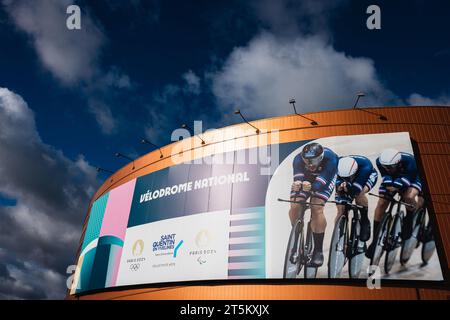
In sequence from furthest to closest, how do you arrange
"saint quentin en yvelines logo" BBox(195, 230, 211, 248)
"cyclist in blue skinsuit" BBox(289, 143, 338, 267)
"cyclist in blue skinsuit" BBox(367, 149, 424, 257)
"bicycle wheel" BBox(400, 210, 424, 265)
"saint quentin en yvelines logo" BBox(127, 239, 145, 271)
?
"saint quentin en yvelines logo" BBox(127, 239, 145, 271) < "saint quentin en yvelines logo" BBox(195, 230, 211, 248) < "cyclist in blue skinsuit" BBox(289, 143, 338, 267) < "cyclist in blue skinsuit" BBox(367, 149, 424, 257) < "bicycle wheel" BBox(400, 210, 424, 265)

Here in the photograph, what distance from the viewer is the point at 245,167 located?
2498 cm

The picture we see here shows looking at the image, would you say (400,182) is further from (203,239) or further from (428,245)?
(203,239)

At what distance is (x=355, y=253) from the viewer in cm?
1988

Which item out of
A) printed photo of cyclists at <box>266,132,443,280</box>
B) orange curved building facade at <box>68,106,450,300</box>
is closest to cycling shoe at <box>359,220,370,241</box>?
printed photo of cyclists at <box>266,132,443,280</box>

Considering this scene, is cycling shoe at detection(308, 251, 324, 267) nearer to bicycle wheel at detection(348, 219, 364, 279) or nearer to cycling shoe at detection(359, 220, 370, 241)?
bicycle wheel at detection(348, 219, 364, 279)

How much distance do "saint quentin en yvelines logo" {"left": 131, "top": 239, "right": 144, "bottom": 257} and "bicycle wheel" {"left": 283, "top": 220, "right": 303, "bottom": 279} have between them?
1275cm

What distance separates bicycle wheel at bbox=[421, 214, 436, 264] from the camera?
18.9 meters

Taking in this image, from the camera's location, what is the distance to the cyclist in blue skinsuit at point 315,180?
2147cm

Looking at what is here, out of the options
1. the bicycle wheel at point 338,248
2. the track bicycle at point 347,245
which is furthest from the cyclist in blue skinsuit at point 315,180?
the track bicycle at point 347,245

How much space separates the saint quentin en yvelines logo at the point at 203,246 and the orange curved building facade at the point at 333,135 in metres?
1.76
